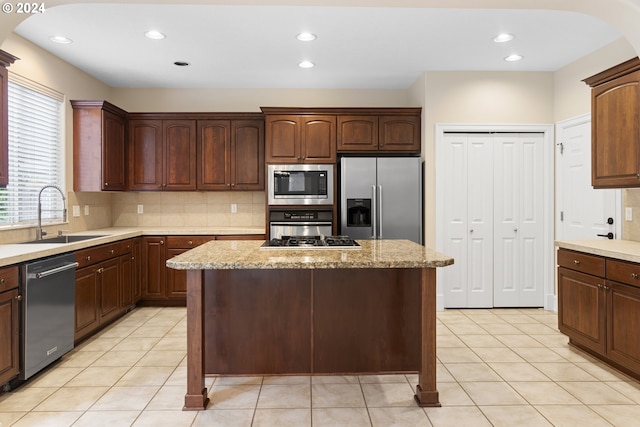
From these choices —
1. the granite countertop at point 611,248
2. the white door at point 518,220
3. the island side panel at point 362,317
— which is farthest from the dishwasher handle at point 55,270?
the white door at point 518,220

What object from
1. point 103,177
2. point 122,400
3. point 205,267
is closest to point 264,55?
point 103,177


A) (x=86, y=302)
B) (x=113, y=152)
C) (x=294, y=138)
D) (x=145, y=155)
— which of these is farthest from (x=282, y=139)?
(x=86, y=302)

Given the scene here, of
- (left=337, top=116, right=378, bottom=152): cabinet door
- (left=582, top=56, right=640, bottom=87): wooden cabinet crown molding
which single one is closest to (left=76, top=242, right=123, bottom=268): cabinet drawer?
(left=337, top=116, right=378, bottom=152): cabinet door

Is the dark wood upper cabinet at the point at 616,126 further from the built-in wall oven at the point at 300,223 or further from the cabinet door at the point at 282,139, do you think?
the cabinet door at the point at 282,139

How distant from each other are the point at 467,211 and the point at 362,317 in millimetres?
2556

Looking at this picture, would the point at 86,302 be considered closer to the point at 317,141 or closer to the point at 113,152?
the point at 113,152

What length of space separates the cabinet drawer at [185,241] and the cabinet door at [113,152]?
0.88 m

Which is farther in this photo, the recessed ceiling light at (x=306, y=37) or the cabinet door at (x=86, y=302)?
the recessed ceiling light at (x=306, y=37)

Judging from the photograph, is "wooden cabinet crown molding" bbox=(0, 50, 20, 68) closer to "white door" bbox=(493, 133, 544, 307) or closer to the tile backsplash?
the tile backsplash

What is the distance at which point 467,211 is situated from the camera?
193 inches

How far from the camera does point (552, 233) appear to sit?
488cm

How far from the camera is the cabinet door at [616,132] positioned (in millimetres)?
3141

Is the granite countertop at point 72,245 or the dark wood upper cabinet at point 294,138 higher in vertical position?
the dark wood upper cabinet at point 294,138

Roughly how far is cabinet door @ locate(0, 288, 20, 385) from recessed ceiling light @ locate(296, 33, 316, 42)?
291 cm
